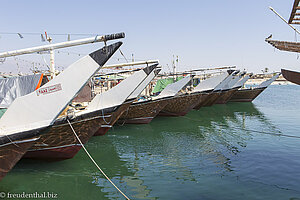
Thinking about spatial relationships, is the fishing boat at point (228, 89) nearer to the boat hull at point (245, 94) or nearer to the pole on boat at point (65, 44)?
the boat hull at point (245, 94)

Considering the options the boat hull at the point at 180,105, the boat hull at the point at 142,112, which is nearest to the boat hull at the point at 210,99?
the boat hull at the point at 180,105

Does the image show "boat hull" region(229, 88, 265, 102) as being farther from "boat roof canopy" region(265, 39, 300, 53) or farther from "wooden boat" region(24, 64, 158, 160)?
"boat roof canopy" region(265, 39, 300, 53)

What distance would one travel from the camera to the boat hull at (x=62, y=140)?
7703 mm

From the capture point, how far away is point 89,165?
28.0ft

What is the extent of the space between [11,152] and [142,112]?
10.8 metres

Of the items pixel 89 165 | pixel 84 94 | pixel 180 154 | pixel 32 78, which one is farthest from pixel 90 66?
pixel 84 94

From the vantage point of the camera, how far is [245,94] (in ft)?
106

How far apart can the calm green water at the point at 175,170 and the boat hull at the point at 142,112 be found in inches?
128

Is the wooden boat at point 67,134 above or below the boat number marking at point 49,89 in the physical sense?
below

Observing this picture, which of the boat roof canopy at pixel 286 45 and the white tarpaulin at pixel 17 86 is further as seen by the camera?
the white tarpaulin at pixel 17 86

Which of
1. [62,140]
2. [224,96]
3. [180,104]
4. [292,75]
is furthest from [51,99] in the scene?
[224,96]

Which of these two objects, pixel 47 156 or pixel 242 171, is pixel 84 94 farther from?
pixel 242 171

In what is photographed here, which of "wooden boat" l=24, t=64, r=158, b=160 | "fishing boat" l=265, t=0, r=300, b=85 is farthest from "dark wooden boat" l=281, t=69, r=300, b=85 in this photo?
"wooden boat" l=24, t=64, r=158, b=160

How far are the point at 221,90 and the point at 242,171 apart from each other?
1925 centimetres
